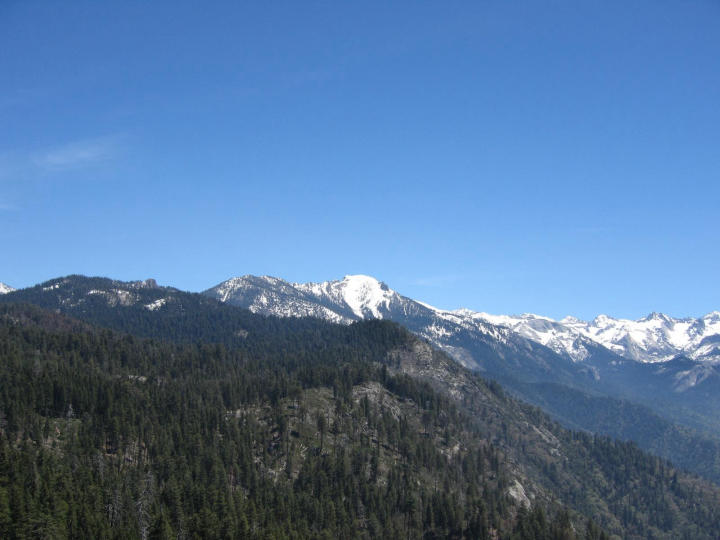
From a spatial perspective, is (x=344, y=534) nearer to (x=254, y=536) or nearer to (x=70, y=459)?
(x=254, y=536)

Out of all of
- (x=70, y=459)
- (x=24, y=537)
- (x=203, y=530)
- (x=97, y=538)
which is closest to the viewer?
(x=24, y=537)

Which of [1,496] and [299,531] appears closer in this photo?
[1,496]

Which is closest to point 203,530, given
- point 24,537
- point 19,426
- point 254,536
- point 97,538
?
point 254,536

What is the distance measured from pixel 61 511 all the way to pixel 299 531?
61845 mm

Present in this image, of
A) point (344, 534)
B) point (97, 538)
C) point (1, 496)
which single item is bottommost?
point (344, 534)

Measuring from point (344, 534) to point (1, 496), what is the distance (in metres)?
88.4

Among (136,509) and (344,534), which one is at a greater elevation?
(136,509)

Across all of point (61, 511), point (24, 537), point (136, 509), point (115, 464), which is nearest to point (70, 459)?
point (115, 464)

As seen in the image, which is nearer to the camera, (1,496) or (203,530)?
(1,496)

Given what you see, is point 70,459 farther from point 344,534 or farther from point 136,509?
point 344,534

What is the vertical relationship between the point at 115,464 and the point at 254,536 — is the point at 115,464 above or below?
above

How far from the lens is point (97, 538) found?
148 meters

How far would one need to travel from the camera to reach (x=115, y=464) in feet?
648

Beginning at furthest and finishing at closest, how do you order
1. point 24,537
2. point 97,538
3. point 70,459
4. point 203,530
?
1. point 70,459
2. point 203,530
3. point 97,538
4. point 24,537
